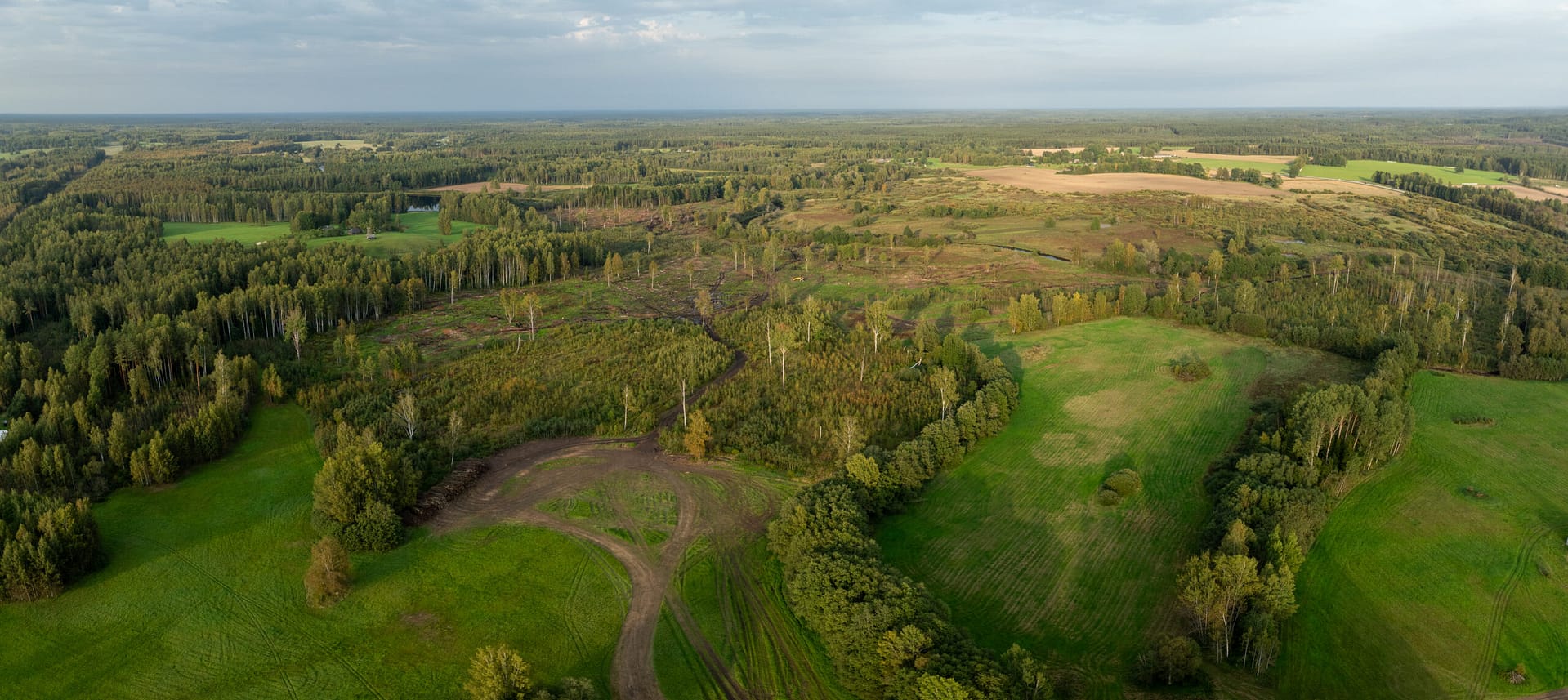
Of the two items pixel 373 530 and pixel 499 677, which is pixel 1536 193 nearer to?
pixel 499 677

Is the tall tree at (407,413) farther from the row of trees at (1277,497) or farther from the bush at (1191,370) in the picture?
the bush at (1191,370)

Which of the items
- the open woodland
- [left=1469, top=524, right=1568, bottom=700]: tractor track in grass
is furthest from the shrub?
[left=1469, top=524, right=1568, bottom=700]: tractor track in grass

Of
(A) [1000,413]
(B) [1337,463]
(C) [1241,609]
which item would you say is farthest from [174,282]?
(B) [1337,463]

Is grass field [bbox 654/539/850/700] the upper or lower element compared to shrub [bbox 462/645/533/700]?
lower

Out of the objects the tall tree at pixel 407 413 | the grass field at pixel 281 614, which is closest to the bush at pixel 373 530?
the grass field at pixel 281 614

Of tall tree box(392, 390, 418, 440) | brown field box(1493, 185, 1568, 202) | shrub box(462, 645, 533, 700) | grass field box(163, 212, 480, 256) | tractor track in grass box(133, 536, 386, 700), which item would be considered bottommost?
tractor track in grass box(133, 536, 386, 700)

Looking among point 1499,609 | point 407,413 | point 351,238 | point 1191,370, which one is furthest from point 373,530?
point 351,238

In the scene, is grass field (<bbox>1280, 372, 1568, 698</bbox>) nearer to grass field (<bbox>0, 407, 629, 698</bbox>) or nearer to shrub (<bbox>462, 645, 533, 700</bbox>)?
shrub (<bbox>462, 645, 533, 700</bbox>)
